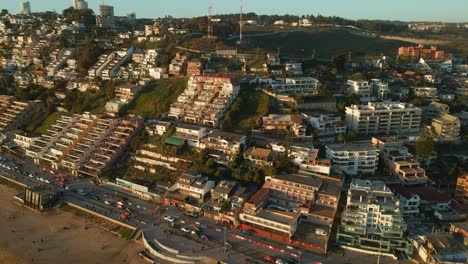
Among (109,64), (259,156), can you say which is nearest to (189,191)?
(259,156)

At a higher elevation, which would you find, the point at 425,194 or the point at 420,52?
the point at 420,52

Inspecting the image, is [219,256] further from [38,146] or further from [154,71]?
[154,71]

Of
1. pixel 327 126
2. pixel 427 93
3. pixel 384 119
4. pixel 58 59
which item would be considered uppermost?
pixel 58 59

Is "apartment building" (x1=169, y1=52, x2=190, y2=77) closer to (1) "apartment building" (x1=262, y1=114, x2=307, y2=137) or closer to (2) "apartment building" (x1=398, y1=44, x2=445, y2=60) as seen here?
(1) "apartment building" (x1=262, y1=114, x2=307, y2=137)

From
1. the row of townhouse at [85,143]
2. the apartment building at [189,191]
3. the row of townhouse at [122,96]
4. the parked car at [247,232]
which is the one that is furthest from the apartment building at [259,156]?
the row of townhouse at [122,96]

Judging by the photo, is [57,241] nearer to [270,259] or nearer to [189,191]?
[189,191]

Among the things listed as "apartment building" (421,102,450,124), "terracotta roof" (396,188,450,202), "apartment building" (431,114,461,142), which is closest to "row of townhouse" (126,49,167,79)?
"apartment building" (421,102,450,124)

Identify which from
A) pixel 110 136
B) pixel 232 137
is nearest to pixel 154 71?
pixel 110 136
